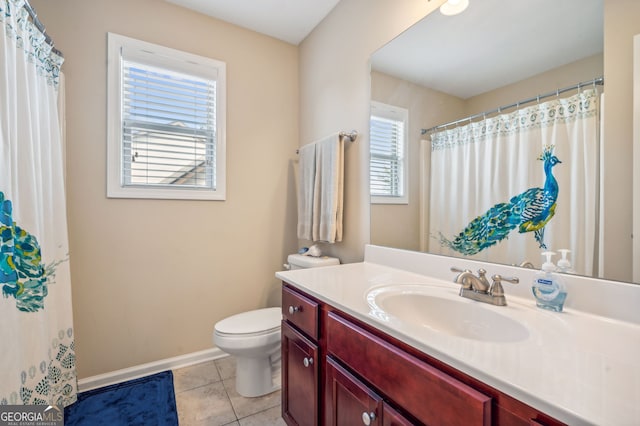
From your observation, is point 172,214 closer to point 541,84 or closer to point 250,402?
point 250,402

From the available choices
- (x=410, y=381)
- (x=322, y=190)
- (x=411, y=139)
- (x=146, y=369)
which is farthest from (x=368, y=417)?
(x=146, y=369)

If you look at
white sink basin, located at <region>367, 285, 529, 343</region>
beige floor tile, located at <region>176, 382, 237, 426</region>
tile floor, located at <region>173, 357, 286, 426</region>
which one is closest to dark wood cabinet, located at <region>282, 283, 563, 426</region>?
white sink basin, located at <region>367, 285, 529, 343</region>

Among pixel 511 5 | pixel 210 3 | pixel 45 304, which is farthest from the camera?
pixel 210 3

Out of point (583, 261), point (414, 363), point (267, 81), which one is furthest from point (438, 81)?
point (267, 81)

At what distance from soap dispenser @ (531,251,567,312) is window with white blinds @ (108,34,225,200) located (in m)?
1.96

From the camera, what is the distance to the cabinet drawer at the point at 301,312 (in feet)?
3.69

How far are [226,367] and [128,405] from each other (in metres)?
0.61

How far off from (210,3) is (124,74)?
78 centimetres

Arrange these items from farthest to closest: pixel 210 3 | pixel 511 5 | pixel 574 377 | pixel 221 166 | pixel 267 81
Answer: pixel 267 81
pixel 221 166
pixel 210 3
pixel 511 5
pixel 574 377

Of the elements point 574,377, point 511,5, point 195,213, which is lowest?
point 574,377

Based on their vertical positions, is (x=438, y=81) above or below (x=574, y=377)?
above

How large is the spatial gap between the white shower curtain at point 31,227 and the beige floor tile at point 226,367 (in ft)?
2.67

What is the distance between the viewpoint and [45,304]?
1.33 m

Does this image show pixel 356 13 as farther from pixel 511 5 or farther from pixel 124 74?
pixel 124 74
